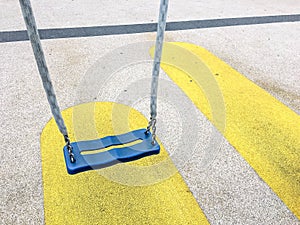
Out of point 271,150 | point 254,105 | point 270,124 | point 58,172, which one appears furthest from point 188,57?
point 58,172

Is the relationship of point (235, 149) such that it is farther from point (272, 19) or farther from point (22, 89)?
point (272, 19)

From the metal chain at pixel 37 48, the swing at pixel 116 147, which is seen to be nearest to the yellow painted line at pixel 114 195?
the swing at pixel 116 147

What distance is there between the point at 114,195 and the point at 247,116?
1.66 m

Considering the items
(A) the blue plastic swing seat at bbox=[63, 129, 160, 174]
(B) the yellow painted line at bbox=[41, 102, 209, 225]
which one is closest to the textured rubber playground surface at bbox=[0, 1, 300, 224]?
(B) the yellow painted line at bbox=[41, 102, 209, 225]

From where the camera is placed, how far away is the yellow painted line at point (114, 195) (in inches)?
76.4

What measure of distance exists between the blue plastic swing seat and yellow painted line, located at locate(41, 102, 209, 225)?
0.24 meters

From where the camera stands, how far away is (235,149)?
2.55m

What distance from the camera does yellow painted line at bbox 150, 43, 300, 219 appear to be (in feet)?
7.70

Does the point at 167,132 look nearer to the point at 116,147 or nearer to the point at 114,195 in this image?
the point at 116,147

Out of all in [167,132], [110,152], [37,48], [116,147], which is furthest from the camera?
[167,132]

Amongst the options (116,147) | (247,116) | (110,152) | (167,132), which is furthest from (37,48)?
(247,116)

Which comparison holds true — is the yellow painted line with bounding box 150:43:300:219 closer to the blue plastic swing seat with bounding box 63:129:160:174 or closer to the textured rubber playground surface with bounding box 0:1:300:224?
the textured rubber playground surface with bounding box 0:1:300:224

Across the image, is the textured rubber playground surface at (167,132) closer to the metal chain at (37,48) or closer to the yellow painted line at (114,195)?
the yellow painted line at (114,195)

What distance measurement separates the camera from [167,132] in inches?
106
